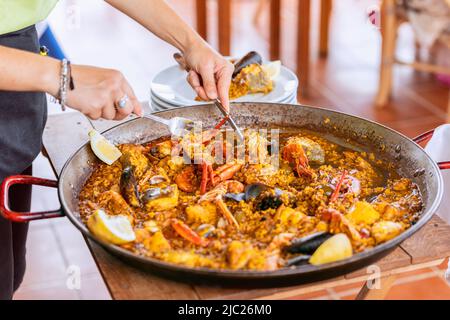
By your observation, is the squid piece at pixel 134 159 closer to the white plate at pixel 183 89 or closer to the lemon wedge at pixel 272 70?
the white plate at pixel 183 89

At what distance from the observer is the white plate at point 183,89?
1.81 m

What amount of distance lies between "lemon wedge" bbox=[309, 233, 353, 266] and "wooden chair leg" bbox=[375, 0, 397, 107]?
2854 mm

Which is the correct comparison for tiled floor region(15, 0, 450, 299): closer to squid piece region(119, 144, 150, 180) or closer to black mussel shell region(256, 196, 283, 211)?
squid piece region(119, 144, 150, 180)

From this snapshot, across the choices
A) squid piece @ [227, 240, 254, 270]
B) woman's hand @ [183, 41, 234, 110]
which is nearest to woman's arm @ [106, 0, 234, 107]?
woman's hand @ [183, 41, 234, 110]

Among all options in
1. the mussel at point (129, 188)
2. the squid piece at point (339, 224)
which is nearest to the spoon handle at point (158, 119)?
the mussel at point (129, 188)

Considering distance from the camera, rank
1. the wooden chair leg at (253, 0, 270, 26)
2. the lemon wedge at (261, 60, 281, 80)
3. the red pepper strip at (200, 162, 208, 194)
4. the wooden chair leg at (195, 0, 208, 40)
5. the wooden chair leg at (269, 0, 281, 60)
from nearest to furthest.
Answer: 1. the red pepper strip at (200, 162, 208, 194)
2. the lemon wedge at (261, 60, 281, 80)
3. the wooden chair leg at (269, 0, 281, 60)
4. the wooden chair leg at (195, 0, 208, 40)
5. the wooden chair leg at (253, 0, 270, 26)

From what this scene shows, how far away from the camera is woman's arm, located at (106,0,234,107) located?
5.35ft

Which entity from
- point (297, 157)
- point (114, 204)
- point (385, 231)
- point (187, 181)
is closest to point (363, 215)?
point (385, 231)

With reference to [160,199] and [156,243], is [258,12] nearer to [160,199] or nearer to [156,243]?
[160,199]

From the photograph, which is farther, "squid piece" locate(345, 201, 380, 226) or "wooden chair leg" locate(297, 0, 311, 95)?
"wooden chair leg" locate(297, 0, 311, 95)

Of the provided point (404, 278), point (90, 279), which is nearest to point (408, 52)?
point (404, 278)

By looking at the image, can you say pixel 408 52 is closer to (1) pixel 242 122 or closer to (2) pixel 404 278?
(2) pixel 404 278

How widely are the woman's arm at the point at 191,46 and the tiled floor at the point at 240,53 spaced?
90 cm

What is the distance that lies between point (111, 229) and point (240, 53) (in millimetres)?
3786
